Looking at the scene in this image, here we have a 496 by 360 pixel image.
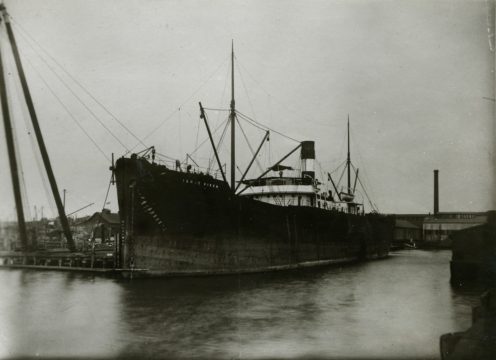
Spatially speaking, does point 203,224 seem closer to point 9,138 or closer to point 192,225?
point 192,225

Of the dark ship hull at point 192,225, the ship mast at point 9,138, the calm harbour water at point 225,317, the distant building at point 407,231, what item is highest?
the ship mast at point 9,138

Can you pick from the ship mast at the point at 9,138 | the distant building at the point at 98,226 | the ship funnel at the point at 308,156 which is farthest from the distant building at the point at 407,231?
the ship mast at the point at 9,138

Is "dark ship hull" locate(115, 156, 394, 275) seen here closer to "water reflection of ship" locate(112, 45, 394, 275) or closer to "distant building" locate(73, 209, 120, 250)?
"water reflection of ship" locate(112, 45, 394, 275)

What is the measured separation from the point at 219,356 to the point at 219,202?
420 inches

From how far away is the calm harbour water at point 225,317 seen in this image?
26.0ft

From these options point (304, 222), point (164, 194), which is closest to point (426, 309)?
point (164, 194)

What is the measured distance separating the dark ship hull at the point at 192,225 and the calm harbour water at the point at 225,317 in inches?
45.3

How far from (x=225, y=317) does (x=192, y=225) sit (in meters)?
7.01

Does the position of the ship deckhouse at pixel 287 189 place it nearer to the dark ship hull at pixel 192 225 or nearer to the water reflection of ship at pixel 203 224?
the water reflection of ship at pixel 203 224

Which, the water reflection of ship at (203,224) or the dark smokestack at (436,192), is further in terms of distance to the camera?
the dark smokestack at (436,192)

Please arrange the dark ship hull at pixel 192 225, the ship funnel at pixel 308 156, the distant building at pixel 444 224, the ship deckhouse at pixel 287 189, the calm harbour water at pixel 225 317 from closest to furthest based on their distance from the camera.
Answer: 1. the calm harbour water at pixel 225 317
2. the dark ship hull at pixel 192 225
3. the ship deckhouse at pixel 287 189
4. the ship funnel at pixel 308 156
5. the distant building at pixel 444 224

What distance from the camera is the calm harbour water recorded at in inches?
313

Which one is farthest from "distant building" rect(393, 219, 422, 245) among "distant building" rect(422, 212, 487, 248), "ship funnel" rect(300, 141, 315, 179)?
"ship funnel" rect(300, 141, 315, 179)

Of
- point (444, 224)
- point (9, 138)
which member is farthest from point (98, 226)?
point (444, 224)
